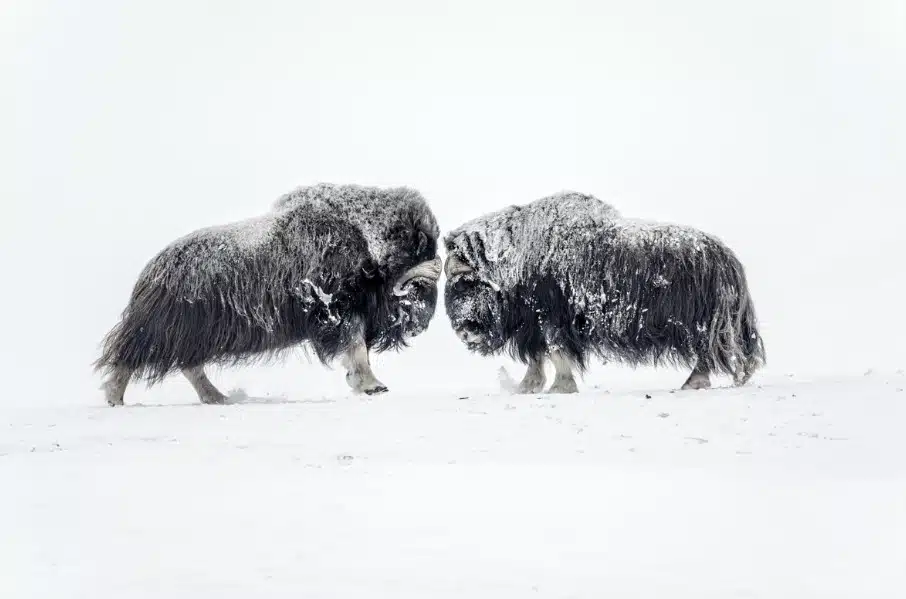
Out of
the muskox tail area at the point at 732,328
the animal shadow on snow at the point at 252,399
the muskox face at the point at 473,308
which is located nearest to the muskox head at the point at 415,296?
the muskox face at the point at 473,308

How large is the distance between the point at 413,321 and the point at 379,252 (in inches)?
20.9

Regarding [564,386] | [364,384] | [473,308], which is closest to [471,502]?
[564,386]

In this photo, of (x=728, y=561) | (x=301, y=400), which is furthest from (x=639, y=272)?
(x=728, y=561)

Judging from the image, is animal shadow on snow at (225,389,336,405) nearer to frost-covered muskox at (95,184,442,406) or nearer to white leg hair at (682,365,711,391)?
frost-covered muskox at (95,184,442,406)

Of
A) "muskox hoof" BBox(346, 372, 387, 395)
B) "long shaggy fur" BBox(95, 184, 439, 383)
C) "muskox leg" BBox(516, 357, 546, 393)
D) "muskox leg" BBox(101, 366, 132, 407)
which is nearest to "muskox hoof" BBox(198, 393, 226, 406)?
"long shaggy fur" BBox(95, 184, 439, 383)

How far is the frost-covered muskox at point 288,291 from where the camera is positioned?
21.5ft

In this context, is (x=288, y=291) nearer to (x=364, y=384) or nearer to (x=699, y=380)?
(x=364, y=384)

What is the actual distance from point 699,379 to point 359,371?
216cm

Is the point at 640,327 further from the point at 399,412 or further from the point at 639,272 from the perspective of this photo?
the point at 399,412

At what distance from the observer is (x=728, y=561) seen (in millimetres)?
3189

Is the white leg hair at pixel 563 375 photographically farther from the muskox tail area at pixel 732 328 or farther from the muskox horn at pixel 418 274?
the muskox horn at pixel 418 274

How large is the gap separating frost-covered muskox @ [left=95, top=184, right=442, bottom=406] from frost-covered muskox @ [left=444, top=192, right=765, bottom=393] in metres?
0.44

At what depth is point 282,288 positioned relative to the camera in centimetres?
670

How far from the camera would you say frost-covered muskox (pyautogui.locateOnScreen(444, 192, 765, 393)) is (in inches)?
255
